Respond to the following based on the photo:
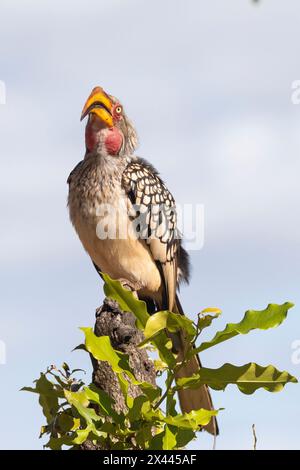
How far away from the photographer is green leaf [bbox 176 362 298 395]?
116 inches

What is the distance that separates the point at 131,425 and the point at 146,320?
356 mm

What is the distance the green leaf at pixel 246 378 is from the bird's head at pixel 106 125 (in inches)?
155

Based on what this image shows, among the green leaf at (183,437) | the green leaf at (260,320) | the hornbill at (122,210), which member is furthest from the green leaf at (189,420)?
the hornbill at (122,210)

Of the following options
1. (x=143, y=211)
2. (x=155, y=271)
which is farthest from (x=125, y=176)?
(x=155, y=271)

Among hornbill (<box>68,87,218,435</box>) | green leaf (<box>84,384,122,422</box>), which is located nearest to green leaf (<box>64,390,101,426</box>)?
green leaf (<box>84,384,122,422</box>)

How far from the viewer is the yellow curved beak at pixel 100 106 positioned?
6.64 meters

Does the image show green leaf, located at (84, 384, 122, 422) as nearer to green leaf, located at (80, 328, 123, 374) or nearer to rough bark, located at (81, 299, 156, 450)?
green leaf, located at (80, 328, 123, 374)

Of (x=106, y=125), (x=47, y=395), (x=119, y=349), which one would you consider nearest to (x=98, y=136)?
(x=106, y=125)

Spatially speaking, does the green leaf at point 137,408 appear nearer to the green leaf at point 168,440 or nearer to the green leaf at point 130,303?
the green leaf at point 168,440

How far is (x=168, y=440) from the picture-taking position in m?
2.89

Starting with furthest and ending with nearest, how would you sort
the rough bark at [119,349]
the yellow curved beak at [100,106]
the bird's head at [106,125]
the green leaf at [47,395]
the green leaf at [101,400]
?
the bird's head at [106,125], the yellow curved beak at [100,106], the rough bark at [119,349], the green leaf at [47,395], the green leaf at [101,400]

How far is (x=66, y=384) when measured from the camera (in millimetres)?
3564

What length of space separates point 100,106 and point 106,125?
165mm
